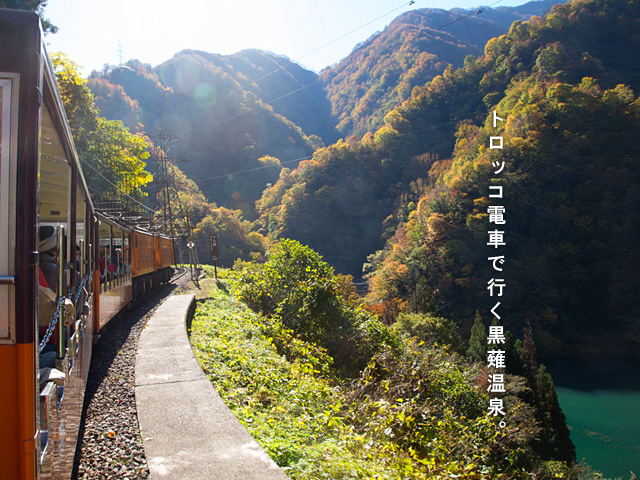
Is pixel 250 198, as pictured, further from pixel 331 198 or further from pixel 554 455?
pixel 554 455

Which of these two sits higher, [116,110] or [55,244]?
[116,110]

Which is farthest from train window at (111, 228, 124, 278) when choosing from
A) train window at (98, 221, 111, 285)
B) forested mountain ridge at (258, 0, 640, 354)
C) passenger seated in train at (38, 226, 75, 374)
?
forested mountain ridge at (258, 0, 640, 354)

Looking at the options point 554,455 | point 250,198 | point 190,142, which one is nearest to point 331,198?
point 250,198

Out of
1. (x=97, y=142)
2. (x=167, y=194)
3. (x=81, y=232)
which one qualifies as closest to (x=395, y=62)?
(x=167, y=194)

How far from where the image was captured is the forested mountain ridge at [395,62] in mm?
94000

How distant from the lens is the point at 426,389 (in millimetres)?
6781

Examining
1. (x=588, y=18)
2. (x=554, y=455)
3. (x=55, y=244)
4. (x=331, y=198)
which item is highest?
(x=588, y=18)

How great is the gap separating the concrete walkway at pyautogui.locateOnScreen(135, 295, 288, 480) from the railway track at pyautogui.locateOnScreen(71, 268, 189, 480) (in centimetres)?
15

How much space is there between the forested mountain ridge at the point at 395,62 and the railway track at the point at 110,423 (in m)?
91.8

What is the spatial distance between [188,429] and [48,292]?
1421 millimetres

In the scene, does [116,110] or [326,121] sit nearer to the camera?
[116,110]

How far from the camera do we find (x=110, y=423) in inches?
140

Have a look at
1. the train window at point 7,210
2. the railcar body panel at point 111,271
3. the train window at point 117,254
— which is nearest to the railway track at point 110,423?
the railcar body panel at point 111,271

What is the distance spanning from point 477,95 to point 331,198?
28585mm
